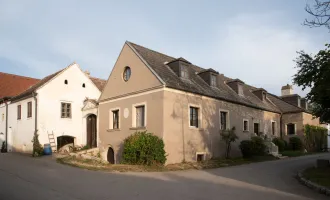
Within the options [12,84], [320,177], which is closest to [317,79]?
[320,177]

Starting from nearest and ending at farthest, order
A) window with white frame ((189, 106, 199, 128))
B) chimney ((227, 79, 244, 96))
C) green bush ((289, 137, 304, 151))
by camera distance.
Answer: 1. window with white frame ((189, 106, 199, 128))
2. chimney ((227, 79, 244, 96))
3. green bush ((289, 137, 304, 151))

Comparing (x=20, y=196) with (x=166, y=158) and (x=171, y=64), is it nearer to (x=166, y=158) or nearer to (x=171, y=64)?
(x=166, y=158)

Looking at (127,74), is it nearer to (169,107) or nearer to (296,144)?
(169,107)

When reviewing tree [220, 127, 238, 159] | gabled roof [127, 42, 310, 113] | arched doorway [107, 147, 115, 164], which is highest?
gabled roof [127, 42, 310, 113]

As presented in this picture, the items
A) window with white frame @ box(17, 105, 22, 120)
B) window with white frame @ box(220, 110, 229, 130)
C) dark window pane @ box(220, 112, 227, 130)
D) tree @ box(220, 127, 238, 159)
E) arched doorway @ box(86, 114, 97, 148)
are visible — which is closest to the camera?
tree @ box(220, 127, 238, 159)

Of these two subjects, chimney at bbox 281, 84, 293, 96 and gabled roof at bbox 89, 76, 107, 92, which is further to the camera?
chimney at bbox 281, 84, 293, 96

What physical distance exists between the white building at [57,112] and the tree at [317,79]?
54.6 feet

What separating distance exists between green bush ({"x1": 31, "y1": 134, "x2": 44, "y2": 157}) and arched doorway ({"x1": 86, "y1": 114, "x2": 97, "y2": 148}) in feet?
14.0

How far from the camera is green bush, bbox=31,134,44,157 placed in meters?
23.3

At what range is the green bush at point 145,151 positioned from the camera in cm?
1781

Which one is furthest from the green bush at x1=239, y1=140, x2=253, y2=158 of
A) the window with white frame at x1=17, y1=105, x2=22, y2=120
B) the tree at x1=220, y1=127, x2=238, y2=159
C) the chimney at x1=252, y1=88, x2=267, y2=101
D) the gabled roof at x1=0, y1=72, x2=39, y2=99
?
the gabled roof at x1=0, y1=72, x2=39, y2=99

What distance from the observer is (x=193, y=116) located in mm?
21719

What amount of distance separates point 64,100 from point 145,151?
1171 centimetres

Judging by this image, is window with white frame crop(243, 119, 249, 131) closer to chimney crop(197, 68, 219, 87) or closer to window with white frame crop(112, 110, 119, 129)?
chimney crop(197, 68, 219, 87)
